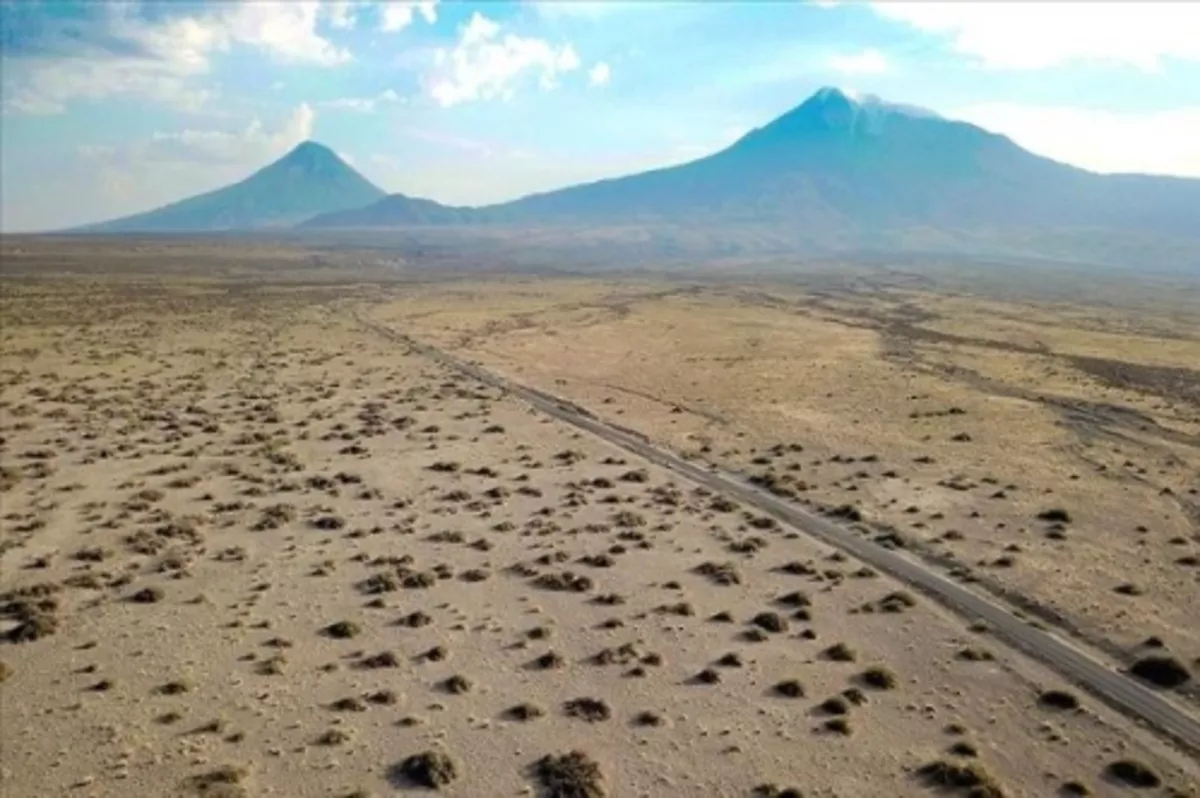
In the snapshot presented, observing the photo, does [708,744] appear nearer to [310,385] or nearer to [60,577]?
[60,577]

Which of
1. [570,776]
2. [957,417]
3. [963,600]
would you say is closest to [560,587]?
[570,776]

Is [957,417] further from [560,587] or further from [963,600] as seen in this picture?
[560,587]

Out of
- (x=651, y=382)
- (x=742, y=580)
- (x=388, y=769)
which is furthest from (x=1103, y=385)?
(x=388, y=769)

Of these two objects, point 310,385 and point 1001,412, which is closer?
point 1001,412

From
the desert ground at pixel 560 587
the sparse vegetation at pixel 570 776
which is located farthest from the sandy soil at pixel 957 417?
the sparse vegetation at pixel 570 776

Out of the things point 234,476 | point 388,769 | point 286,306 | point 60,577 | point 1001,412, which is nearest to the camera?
point 388,769

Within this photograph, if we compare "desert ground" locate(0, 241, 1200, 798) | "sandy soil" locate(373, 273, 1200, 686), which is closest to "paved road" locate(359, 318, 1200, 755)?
"desert ground" locate(0, 241, 1200, 798)

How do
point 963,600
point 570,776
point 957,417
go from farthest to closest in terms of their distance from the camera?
point 957,417 → point 963,600 → point 570,776
